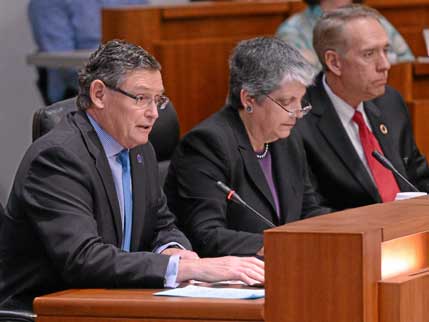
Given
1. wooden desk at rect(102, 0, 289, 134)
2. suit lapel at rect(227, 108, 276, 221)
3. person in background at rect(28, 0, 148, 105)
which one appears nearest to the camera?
suit lapel at rect(227, 108, 276, 221)

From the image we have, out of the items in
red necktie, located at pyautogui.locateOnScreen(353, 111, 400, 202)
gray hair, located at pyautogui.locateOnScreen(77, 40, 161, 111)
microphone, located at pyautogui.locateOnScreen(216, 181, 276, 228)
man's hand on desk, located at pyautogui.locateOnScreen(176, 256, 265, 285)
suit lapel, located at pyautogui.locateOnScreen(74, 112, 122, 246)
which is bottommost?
red necktie, located at pyautogui.locateOnScreen(353, 111, 400, 202)

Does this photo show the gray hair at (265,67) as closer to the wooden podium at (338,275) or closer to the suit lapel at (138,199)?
the suit lapel at (138,199)

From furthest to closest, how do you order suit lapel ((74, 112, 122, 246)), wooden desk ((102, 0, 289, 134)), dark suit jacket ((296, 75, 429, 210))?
wooden desk ((102, 0, 289, 134)) < dark suit jacket ((296, 75, 429, 210)) < suit lapel ((74, 112, 122, 246))

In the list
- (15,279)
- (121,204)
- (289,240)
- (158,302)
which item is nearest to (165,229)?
(121,204)

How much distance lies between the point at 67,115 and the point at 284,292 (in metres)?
1.06

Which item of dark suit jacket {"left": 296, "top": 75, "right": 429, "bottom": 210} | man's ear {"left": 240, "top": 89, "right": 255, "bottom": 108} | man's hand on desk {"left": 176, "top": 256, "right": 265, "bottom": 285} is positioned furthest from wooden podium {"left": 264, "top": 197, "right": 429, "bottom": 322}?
dark suit jacket {"left": 296, "top": 75, "right": 429, "bottom": 210}

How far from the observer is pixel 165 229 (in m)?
3.66

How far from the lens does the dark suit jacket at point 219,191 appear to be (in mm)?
3830

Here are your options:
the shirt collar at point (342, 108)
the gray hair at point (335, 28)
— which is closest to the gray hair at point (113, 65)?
the shirt collar at point (342, 108)

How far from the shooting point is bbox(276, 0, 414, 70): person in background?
5875 mm

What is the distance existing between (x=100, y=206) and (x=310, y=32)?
2.80m

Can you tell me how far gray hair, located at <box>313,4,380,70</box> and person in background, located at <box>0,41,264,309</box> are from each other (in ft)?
4.68

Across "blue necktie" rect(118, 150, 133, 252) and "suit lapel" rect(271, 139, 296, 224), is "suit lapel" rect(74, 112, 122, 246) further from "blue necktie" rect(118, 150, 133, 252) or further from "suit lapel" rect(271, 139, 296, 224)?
"suit lapel" rect(271, 139, 296, 224)

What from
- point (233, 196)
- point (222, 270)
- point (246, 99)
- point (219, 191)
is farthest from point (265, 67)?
point (222, 270)
